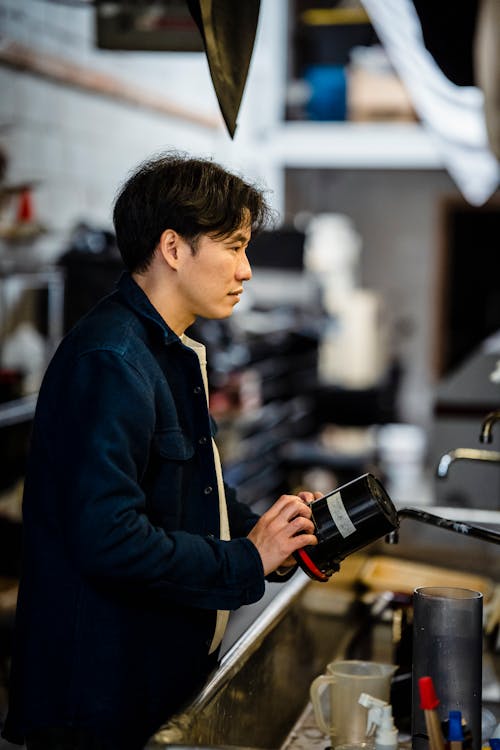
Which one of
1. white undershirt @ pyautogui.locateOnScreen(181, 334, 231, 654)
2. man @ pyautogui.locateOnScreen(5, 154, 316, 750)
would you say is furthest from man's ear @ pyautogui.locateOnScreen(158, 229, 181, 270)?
white undershirt @ pyautogui.locateOnScreen(181, 334, 231, 654)

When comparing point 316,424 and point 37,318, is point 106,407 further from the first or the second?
point 316,424

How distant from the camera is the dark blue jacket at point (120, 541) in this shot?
1459 mm

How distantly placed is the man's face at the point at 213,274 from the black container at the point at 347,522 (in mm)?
321

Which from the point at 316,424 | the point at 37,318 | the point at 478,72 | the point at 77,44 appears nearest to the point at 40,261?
the point at 37,318

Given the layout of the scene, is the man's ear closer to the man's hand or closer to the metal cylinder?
the man's hand

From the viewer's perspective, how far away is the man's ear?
160cm

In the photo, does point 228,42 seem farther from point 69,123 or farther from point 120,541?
point 69,123

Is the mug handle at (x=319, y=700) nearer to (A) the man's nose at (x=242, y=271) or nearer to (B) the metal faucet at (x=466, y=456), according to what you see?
(B) the metal faucet at (x=466, y=456)

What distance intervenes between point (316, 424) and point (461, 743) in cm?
840

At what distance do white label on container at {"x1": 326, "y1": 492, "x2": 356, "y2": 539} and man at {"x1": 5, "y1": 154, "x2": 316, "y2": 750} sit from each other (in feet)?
0.13

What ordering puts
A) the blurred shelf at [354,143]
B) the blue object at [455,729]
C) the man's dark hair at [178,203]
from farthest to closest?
1. the blurred shelf at [354,143]
2. the man's dark hair at [178,203]
3. the blue object at [455,729]

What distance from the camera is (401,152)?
10.6m

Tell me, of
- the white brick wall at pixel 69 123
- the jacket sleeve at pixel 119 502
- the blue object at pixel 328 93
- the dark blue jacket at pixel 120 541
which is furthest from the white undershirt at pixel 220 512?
the blue object at pixel 328 93

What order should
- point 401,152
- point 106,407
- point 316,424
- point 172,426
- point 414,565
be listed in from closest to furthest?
point 106,407 → point 172,426 → point 414,565 → point 316,424 → point 401,152
